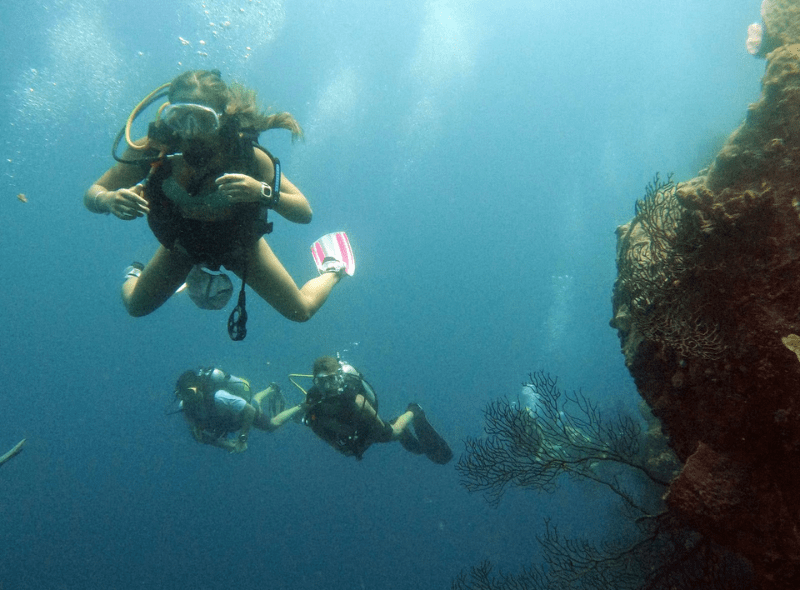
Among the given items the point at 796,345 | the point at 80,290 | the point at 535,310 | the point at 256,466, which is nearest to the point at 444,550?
the point at 256,466

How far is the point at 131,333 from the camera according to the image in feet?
164

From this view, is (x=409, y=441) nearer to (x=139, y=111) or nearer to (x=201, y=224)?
(x=201, y=224)

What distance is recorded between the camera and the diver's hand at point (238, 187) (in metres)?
2.72

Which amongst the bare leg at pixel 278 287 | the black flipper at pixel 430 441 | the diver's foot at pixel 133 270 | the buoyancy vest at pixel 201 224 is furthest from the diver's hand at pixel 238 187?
the black flipper at pixel 430 441

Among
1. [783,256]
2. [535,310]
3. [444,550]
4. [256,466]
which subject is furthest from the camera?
[535,310]

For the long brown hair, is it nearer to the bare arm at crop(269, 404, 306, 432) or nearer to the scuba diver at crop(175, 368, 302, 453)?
the scuba diver at crop(175, 368, 302, 453)

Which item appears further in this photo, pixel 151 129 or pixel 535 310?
pixel 535 310

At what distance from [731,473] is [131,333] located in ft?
193

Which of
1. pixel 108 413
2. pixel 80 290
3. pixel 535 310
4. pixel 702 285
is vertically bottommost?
pixel 702 285

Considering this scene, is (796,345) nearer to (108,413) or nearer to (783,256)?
(783,256)

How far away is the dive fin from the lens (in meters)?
4.76

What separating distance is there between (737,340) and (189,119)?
398 cm

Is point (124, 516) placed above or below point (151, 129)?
above

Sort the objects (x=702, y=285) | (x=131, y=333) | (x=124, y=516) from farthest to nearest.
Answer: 1. (x=131, y=333)
2. (x=124, y=516)
3. (x=702, y=285)
